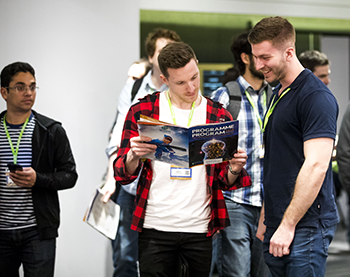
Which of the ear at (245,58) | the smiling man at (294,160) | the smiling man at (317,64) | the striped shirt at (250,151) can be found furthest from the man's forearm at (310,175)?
the smiling man at (317,64)

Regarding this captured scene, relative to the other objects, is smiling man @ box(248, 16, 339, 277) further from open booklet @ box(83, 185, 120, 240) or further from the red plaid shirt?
open booklet @ box(83, 185, 120, 240)

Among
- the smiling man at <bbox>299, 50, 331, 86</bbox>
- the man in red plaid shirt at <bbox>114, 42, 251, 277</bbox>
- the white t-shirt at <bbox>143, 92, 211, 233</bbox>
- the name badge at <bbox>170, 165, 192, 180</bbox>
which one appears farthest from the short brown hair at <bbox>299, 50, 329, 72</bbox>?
the name badge at <bbox>170, 165, 192, 180</bbox>

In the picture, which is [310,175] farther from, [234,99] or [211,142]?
[234,99]

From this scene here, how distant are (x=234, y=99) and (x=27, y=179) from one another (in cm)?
138

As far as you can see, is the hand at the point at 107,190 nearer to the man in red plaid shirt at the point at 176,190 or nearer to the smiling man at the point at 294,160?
the man in red plaid shirt at the point at 176,190

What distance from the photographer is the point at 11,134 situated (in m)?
2.66

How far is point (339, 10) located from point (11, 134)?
3357 millimetres

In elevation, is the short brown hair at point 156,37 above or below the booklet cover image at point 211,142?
above

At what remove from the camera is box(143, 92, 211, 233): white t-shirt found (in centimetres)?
213

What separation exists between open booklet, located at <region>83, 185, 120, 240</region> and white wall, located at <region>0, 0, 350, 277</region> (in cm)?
41

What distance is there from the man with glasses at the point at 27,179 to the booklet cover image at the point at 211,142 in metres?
1.16

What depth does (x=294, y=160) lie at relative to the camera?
1.97m

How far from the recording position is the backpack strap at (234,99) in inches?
110

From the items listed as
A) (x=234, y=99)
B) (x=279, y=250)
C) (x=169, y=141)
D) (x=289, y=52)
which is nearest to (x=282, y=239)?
(x=279, y=250)
